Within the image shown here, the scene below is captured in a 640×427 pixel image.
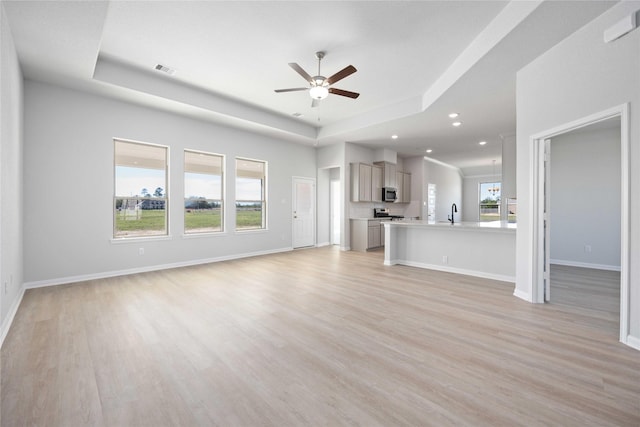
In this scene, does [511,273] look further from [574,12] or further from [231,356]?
[231,356]

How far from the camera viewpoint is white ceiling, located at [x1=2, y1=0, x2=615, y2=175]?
288 cm

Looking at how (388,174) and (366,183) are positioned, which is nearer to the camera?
(366,183)

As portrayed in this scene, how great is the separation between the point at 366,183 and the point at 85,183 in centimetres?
639

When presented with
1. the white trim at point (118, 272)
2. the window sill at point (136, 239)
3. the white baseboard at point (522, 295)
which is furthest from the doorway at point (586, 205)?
the window sill at point (136, 239)

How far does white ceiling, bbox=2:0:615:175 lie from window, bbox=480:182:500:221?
29.1 ft

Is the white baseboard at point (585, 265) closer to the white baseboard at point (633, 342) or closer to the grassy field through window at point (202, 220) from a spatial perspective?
the white baseboard at point (633, 342)

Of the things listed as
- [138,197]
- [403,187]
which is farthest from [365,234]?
[138,197]

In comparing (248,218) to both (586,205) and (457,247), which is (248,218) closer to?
(457,247)

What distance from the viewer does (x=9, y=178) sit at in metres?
3.00

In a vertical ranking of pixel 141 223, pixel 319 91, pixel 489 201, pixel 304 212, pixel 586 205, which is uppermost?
pixel 319 91

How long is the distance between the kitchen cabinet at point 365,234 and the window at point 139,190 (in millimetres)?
4767

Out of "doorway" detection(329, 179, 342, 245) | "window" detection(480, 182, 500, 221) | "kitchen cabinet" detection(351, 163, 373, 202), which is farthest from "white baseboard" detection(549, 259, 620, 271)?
"window" detection(480, 182, 500, 221)

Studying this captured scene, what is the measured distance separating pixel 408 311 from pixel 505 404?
4.97 ft

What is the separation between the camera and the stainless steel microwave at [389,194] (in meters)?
8.73
